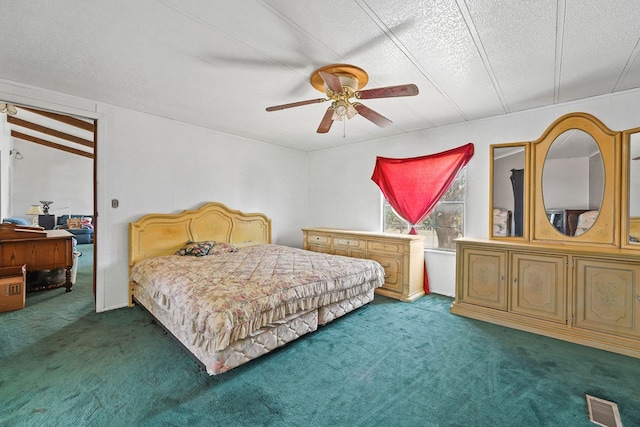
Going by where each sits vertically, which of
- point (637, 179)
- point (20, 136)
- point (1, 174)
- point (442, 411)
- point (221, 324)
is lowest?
point (442, 411)

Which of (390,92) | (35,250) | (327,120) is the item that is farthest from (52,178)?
(390,92)

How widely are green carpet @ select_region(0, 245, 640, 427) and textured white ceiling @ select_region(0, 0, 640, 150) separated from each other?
243cm

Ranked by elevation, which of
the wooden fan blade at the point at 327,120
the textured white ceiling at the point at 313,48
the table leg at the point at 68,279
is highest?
the textured white ceiling at the point at 313,48

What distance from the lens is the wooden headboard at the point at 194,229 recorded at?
11.4 ft

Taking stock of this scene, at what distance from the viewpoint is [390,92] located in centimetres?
211

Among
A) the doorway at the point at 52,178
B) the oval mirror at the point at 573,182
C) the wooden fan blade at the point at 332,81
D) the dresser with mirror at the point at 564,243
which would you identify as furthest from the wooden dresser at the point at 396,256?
the doorway at the point at 52,178

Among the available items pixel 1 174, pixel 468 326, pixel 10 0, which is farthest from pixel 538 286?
pixel 1 174

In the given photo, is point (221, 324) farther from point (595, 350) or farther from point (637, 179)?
point (637, 179)

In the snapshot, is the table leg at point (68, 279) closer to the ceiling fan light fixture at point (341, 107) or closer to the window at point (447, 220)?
the ceiling fan light fixture at point (341, 107)

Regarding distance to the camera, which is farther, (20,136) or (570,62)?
(20,136)

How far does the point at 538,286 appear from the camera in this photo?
279cm

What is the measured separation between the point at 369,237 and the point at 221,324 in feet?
8.66

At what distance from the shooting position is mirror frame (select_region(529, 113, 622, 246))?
2715mm

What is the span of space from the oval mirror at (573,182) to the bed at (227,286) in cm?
208
